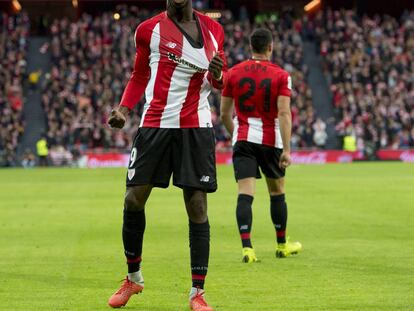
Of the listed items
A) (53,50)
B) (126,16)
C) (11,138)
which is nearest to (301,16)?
(126,16)

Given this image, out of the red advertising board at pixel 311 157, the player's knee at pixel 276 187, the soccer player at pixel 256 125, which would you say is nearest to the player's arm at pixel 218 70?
the soccer player at pixel 256 125

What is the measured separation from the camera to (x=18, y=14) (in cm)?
5306

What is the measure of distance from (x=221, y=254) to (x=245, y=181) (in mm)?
965

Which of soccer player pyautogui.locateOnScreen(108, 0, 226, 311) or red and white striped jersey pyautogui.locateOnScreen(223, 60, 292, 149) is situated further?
red and white striped jersey pyautogui.locateOnScreen(223, 60, 292, 149)

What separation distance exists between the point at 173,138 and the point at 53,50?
43.1 meters

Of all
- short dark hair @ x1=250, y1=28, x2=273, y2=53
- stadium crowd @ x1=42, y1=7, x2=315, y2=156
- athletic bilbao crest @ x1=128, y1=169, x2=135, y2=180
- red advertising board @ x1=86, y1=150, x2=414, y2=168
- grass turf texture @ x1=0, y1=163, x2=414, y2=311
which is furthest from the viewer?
stadium crowd @ x1=42, y1=7, x2=315, y2=156

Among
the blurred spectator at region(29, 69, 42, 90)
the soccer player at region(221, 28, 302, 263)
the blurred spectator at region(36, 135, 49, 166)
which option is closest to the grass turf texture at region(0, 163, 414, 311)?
the soccer player at region(221, 28, 302, 263)

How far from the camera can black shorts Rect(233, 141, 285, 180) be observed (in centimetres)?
1113

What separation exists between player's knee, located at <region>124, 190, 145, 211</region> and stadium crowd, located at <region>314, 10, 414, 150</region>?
38603mm

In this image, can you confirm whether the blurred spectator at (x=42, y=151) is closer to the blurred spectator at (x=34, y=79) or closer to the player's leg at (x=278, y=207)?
the blurred spectator at (x=34, y=79)

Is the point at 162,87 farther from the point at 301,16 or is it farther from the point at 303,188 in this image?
the point at 301,16

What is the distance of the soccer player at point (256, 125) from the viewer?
1096 cm

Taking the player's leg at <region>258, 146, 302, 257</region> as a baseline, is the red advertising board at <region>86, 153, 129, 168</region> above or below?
below

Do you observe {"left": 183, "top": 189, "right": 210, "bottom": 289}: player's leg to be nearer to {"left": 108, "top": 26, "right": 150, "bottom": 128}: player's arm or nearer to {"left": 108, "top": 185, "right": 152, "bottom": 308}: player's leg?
{"left": 108, "top": 185, "right": 152, "bottom": 308}: player's leg
